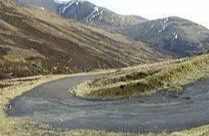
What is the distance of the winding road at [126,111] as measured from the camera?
37500 millimetres

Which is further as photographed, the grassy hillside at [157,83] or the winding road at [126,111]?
the grassy hillside at [157,83]

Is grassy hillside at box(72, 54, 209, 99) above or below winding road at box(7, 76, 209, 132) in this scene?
above

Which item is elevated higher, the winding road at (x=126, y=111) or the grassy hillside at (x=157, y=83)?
the grassy hillside at (x=157, y=83)

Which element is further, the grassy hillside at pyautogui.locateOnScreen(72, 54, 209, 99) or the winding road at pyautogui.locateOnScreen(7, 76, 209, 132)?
the grassy hillside at pyautogui.locateOnScreen(72, 54, 209, 99)

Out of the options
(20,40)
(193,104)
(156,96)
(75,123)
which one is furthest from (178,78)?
(20,40)

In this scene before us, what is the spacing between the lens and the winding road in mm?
37500

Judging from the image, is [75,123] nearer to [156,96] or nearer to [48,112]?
[48,112]

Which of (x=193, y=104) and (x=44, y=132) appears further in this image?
(x=193, y=104)

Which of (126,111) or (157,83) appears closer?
(126,111)

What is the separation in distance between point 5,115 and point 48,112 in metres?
3.93

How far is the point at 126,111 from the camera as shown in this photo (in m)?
44.3

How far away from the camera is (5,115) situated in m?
45.3

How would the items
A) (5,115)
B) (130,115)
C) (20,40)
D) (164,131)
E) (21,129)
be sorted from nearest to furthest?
(164,131) → (21,129) → (130,115) → (5,115) → (20,40)

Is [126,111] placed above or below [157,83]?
below
